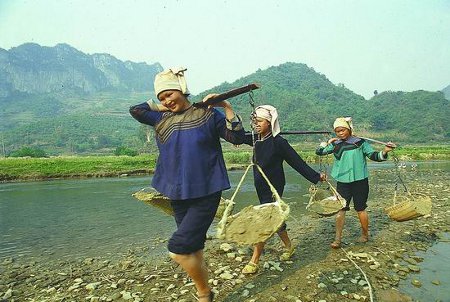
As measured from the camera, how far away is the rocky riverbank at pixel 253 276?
15.0 ft

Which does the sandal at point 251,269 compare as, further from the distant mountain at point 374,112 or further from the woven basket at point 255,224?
the distant mountain at point 374,112

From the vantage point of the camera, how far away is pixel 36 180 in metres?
34.8

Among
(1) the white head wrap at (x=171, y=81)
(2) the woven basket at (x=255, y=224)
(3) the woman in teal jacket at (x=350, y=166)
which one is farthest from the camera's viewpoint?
(3) the woman in teal jacket at (x=350, y=166)

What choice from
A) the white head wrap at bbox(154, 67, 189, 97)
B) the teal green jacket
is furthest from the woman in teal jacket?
the white head wrap at bbox(154, 67, 189, 97)

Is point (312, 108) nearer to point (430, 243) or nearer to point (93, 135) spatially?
point (93, 135)

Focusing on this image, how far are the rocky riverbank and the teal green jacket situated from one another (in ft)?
4.47

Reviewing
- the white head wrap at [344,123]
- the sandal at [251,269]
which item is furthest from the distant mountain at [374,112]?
the sandal at [251,269]

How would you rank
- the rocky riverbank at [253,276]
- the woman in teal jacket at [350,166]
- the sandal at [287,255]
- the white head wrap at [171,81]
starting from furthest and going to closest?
the woman in teal jacket at [350,166]
the sandal at [287,255]
the rocky riverbank at [253,276]
the white head wrap at [171,81]

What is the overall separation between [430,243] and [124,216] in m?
9.86

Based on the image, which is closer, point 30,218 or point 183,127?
point 183,127

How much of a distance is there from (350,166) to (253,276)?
2.85m

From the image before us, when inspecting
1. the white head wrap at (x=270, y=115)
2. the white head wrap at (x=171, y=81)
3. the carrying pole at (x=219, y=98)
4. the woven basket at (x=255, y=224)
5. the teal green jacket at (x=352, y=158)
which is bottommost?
the woven basket at (x=255, y=224)

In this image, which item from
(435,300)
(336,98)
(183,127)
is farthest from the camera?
(336,98)

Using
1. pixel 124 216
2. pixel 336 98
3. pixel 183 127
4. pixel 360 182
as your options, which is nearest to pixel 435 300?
pixel 360 182
